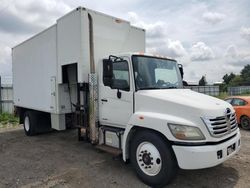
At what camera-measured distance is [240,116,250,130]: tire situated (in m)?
11.1

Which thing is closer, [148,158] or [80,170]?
[148,158]


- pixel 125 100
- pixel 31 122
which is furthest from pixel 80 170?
pixel 31 122

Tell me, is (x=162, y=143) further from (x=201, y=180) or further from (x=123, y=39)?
(x=123, y=39)

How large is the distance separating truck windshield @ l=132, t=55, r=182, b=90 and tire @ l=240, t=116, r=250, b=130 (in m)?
6.56

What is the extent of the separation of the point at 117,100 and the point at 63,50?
2506 millimetres

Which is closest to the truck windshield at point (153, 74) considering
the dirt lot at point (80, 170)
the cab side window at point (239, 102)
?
the dirt lot at point (80, 170)

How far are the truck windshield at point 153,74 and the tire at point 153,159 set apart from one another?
106cm

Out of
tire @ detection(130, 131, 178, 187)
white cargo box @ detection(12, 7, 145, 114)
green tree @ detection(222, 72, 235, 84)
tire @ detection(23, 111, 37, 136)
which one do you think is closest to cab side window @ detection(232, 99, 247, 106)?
white cargo box @ detection(12, 7, 145, 114)

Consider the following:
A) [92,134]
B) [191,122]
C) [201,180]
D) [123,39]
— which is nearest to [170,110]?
[191,122]

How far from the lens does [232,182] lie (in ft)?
16.3

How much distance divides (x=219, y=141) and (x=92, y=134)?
123 inches

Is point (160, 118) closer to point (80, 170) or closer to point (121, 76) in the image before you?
point (121, 76)

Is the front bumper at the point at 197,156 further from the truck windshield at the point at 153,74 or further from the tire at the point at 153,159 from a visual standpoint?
the truck windshield at the point at 153,74

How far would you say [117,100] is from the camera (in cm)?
578
